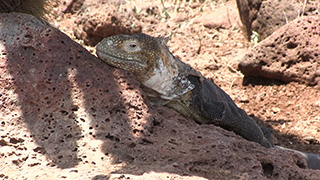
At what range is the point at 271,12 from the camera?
30.0ft

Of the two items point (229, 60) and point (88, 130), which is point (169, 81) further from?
point (229, 60)

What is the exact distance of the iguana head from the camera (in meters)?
4.29

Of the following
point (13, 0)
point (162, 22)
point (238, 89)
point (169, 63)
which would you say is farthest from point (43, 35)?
point (162, 22)

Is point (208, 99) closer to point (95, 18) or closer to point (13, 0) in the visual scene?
point (13, 0)

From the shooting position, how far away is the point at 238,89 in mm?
8562

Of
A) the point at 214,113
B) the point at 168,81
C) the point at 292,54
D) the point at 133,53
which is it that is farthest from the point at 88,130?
the point at 292,54

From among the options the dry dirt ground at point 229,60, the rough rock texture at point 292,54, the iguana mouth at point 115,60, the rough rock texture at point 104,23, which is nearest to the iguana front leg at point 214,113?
the iguana mouth at point 115,60

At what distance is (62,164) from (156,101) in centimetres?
142

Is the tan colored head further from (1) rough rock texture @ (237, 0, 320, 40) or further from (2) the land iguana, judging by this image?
(1) rough rock texture @ (237, 0, 320, 40)

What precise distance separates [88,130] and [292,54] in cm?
500

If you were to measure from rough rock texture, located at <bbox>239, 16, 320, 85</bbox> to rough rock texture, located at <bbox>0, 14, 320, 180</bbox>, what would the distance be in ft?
12.8

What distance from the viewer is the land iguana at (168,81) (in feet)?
14.2

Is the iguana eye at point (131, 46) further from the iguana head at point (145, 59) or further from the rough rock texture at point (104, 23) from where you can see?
the rough rock texture at point (104, 23)

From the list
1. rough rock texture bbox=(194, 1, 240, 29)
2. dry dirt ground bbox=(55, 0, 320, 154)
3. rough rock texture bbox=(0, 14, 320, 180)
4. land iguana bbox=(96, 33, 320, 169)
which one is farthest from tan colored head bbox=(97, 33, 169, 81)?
rough rock texture bbox=(194, 1, 240, 29)
